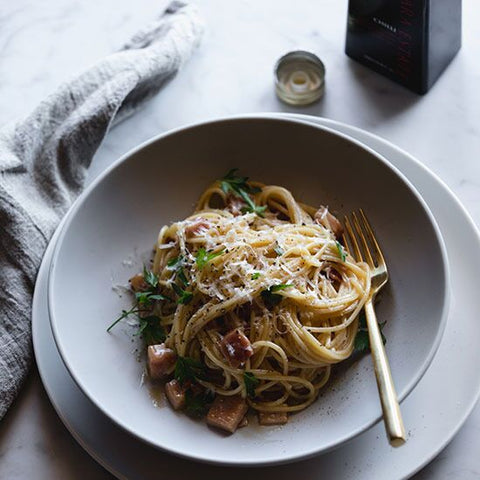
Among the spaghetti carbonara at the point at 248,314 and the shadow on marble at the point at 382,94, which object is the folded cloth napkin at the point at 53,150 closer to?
the spaghetti carbonara at the point at 248,314

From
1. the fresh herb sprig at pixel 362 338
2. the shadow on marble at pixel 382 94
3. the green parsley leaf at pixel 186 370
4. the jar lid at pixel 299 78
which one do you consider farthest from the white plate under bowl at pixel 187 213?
the shadow on marble at pixel 382 94

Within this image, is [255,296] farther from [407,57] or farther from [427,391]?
[407,57]

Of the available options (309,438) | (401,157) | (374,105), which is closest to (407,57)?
(374,105)

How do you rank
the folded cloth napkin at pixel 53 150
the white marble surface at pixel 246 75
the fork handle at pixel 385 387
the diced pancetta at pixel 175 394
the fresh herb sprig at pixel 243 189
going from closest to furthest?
the fork handle at pixel 385 387, the diced pancetta at pixel 175 394, the folded cloth napkin at pixel 53 150, the fresh herb sprig at pixel 243 189, the white marble surface at pixel 246 75

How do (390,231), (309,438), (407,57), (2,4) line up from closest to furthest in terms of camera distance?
(309,438) → (390,231) → (407,57) → (2,4)

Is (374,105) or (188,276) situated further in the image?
(374,105)
